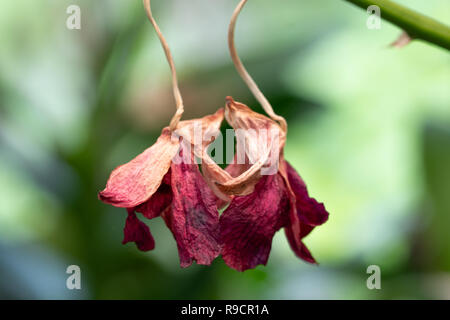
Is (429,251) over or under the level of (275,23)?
under

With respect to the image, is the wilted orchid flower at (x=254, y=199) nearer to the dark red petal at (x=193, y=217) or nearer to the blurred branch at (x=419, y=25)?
the dark red petal at (x=193, y=217)

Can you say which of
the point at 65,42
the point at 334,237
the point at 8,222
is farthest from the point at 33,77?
the point at 334,237

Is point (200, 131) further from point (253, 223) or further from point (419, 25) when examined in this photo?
point (419, 25)

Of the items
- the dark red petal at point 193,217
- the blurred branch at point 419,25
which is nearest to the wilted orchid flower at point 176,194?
the dark red petal at point 193,217

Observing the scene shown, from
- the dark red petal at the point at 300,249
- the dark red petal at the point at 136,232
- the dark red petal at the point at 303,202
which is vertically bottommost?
the dark red petal at the point at 300,249

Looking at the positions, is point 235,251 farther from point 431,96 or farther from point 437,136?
point 431,96

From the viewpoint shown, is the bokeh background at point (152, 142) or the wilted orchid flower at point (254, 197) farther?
the bokeh background at point (152, 142)

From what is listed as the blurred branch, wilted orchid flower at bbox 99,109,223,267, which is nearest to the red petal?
wilted orchid flower at bbox 99,109,223,267
